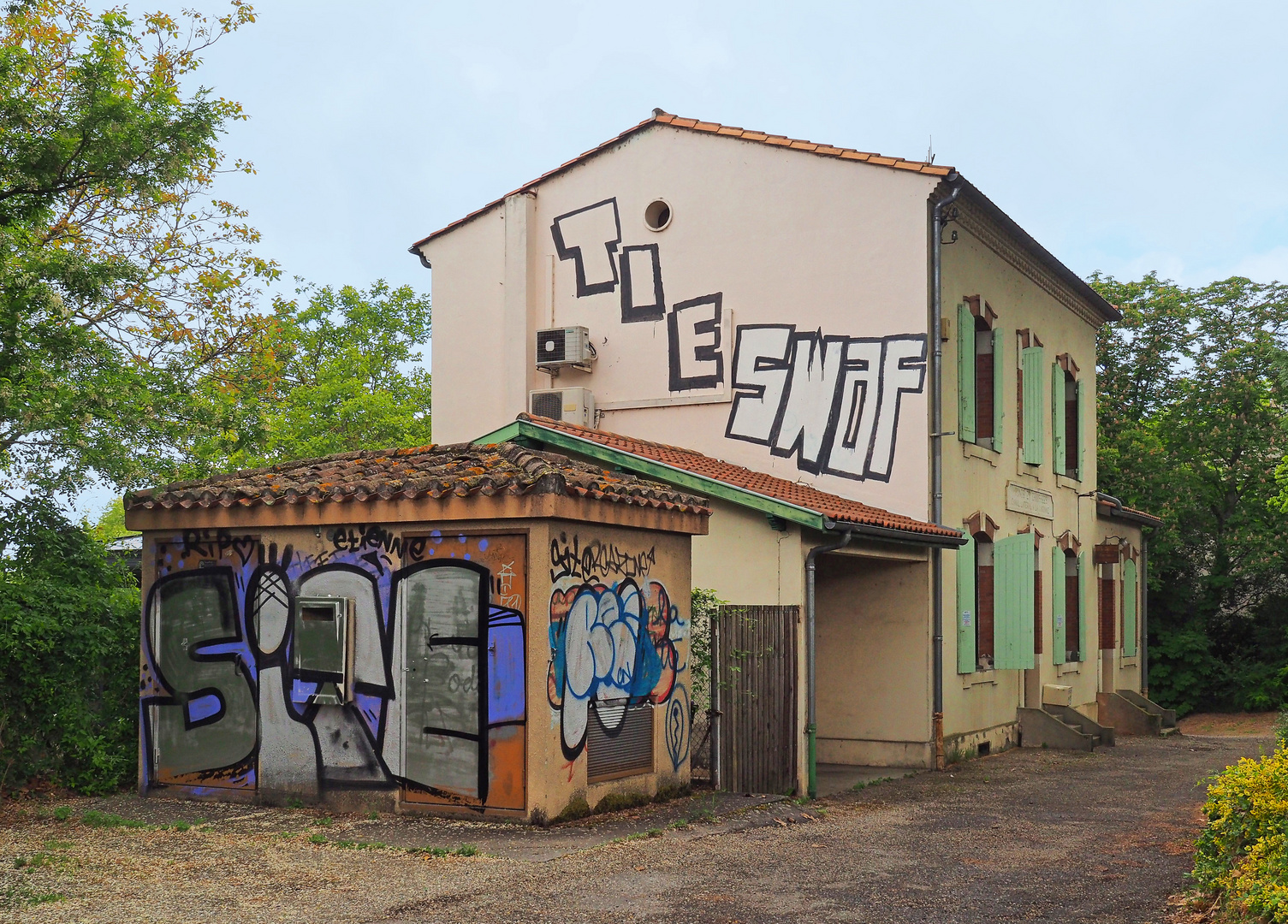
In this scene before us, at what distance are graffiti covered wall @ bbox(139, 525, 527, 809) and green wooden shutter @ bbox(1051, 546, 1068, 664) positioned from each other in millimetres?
12443

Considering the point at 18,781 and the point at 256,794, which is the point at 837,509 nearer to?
the point at 256,794

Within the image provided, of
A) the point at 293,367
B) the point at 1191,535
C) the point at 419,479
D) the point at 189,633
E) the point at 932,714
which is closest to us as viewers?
the point at 419,479

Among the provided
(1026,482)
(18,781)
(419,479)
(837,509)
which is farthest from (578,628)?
(1026,482)

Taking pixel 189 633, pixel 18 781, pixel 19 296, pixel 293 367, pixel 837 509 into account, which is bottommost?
pixel 18 781

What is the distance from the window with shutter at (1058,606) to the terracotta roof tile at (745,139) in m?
7.55

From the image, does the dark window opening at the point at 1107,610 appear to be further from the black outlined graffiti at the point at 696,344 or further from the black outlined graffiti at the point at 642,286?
the black outlined graffiti at the point at 642,286

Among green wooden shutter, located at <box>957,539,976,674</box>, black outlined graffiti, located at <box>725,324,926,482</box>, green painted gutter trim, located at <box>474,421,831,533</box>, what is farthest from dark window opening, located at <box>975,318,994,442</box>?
green painted gutter trim, located at <box>474,421,831,533</box>

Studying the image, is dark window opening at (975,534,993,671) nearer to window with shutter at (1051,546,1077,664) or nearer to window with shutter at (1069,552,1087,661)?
window with shutter at (1051,546,1077,664)

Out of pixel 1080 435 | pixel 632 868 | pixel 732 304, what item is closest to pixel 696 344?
pixel 732 304

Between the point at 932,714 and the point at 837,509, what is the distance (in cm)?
349

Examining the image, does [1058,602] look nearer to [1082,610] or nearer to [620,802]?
[1082,610]

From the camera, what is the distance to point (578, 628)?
999 cm

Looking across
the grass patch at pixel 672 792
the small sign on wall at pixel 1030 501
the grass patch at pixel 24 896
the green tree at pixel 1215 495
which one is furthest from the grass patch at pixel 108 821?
the green tree at pixel 1215 495

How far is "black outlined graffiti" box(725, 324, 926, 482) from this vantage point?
15.2 m
